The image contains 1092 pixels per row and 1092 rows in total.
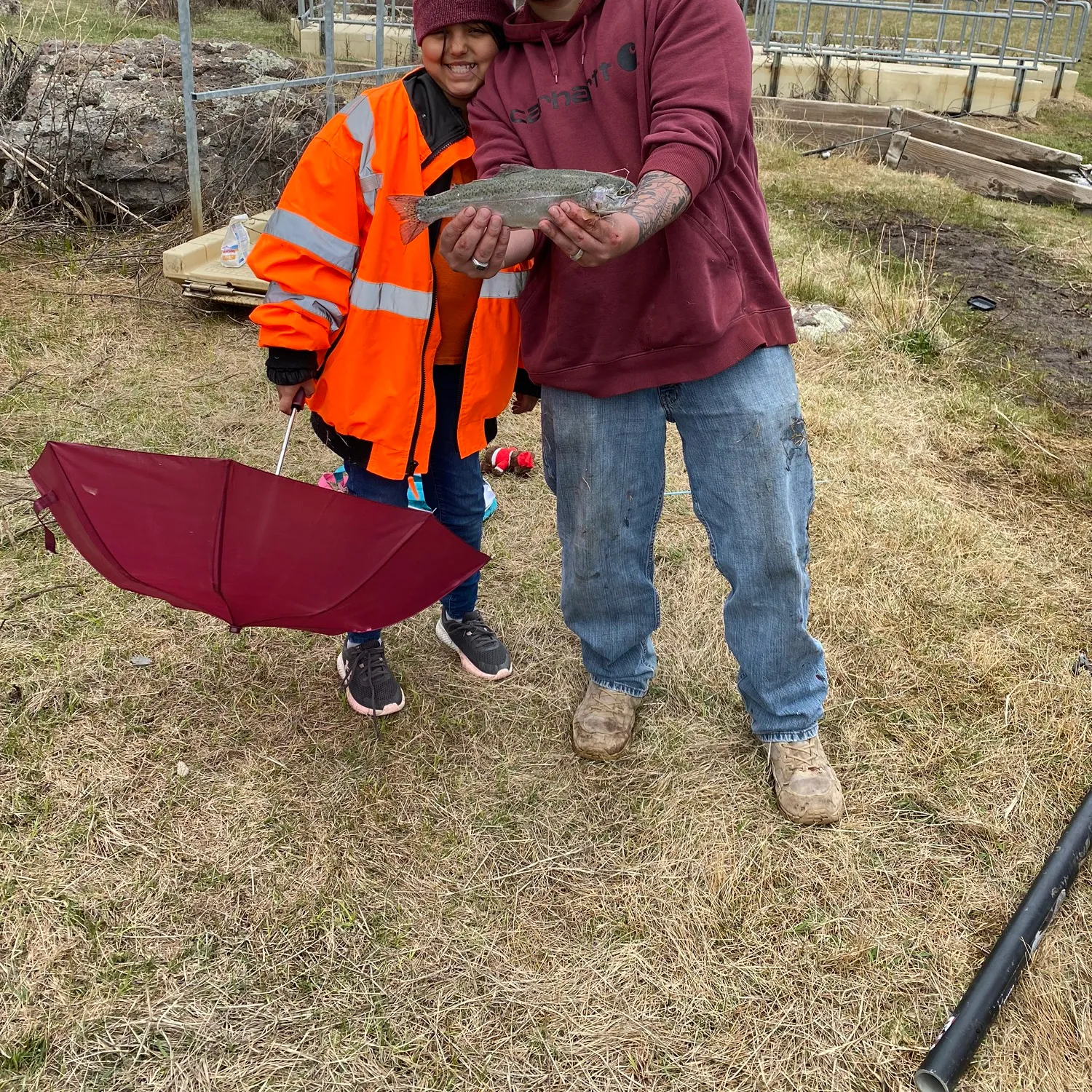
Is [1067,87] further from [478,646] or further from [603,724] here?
[603,724]

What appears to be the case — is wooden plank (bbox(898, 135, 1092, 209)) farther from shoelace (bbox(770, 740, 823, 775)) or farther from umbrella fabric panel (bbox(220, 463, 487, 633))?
umbrella fabric panel (bbox(220, 463, 487, 633))

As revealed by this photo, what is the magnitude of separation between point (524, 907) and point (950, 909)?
109cm

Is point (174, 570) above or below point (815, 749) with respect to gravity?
above

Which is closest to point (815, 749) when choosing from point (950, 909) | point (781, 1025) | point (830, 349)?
point (950, 909)

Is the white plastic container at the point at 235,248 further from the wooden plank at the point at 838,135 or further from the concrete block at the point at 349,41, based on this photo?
the concrete block at the point at 349,41

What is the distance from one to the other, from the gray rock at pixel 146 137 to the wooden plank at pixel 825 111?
6.16m

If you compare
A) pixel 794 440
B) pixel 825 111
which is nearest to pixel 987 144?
pixel 825 111

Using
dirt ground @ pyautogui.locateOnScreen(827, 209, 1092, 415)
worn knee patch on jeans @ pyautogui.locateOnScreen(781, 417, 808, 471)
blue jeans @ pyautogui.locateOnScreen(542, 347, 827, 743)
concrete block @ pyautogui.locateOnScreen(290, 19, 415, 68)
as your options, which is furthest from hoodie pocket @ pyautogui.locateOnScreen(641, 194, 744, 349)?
concrete block @ pyautogui.locateOnScreen(290, 19, 415, 68)

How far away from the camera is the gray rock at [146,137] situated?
22.0 ft

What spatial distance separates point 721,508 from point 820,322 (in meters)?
3.99

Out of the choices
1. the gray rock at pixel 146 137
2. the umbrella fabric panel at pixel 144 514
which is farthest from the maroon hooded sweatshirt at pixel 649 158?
the gray rock at pixel 146 137

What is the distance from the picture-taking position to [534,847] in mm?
2666

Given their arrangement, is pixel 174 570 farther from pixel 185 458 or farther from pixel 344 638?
pixel 344 638

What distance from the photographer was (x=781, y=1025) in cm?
223
